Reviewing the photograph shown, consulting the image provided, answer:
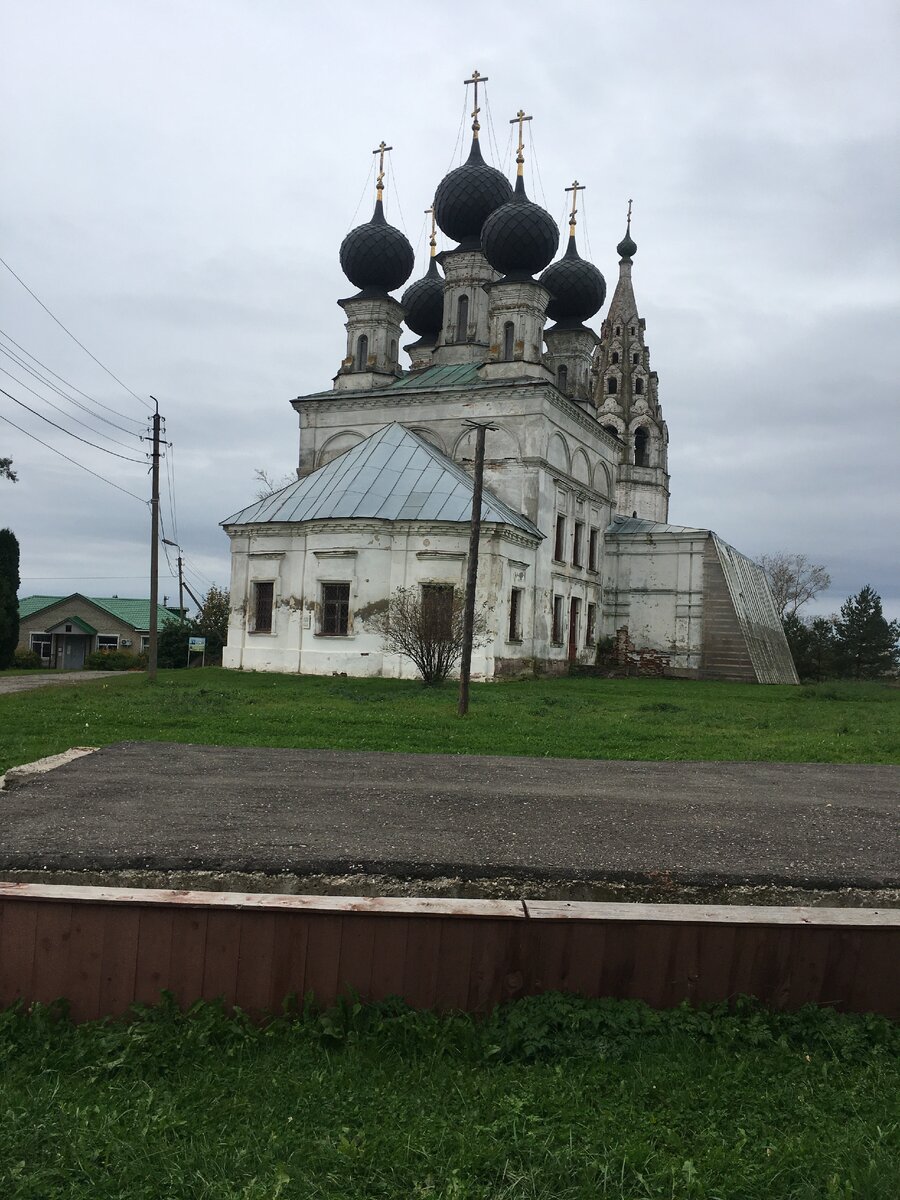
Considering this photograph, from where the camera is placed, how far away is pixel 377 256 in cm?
3522

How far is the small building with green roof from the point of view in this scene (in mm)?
48594

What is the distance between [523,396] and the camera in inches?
1220

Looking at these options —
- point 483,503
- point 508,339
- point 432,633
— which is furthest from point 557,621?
point 432,633

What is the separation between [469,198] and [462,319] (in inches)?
169

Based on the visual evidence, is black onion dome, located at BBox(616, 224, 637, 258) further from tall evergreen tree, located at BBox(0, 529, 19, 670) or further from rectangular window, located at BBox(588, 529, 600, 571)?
tall evergreen tree, located at BBox(0, 529, 19, 670)

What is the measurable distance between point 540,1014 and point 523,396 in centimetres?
2757

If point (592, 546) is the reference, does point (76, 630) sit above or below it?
below

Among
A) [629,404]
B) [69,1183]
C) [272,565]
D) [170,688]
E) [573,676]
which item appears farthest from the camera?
[629,404]

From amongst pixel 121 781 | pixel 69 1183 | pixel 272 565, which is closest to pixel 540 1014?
pixel 69 1183

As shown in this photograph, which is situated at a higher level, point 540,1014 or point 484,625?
point 484,625

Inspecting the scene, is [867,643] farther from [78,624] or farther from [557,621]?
[78,624]

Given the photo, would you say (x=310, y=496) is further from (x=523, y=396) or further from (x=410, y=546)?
(x=523, y=396)

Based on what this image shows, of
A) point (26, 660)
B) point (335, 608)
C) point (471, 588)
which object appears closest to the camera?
point (471, 588)

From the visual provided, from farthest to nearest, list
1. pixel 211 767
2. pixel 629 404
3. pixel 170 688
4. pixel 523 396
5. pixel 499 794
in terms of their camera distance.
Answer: pixel 629 404, pixel 523 396, pixel 170 688, pixel 211 767, pixel 499 794
